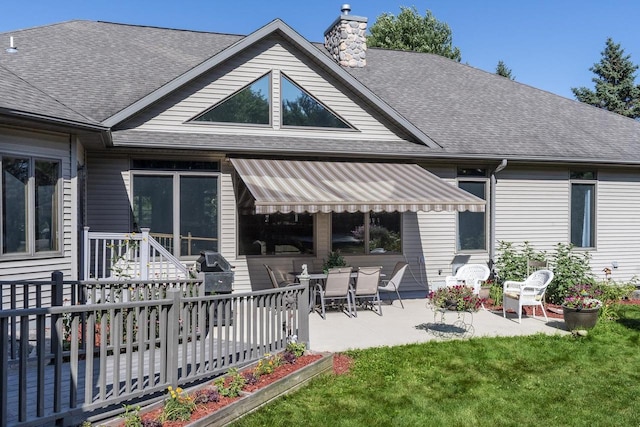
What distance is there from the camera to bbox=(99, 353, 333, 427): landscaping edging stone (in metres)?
5.62

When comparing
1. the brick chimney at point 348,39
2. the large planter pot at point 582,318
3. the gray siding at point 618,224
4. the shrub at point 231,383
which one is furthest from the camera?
the brick chimney at point 348,39

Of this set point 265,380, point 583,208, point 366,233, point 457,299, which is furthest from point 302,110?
point 583,208

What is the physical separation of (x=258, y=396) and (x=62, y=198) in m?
5.97

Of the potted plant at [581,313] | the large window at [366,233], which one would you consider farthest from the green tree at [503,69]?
the potted plant at [581,313]

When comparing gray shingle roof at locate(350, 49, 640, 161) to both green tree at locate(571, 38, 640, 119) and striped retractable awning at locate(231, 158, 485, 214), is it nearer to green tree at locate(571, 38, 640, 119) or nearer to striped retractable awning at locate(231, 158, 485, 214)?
striped retractable awning at locate(231, 158, 485, 214)

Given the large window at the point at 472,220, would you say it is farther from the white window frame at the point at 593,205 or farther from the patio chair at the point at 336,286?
the patio chair at the point at 336,286

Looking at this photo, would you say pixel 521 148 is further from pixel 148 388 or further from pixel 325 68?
pixel 148 388

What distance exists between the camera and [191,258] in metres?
12.8

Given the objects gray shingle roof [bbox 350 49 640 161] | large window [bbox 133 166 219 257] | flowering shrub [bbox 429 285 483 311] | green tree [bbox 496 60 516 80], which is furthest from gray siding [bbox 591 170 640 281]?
green tree [bbox 496 60 516 80]

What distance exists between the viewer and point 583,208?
637 inches

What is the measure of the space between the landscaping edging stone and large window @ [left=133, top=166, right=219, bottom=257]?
237 inches

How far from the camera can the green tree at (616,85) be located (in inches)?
1570

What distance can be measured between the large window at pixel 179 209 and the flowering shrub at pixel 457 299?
576 cm

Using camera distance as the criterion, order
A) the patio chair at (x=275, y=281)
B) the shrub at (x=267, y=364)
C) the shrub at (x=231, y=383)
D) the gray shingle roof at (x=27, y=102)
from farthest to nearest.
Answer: the patio chair at (x=275, y=281)
the gray shingle roof at (x=27, y=102)
the shrub at (x=267, y=364)
the shrub at (x=231, y=383)
